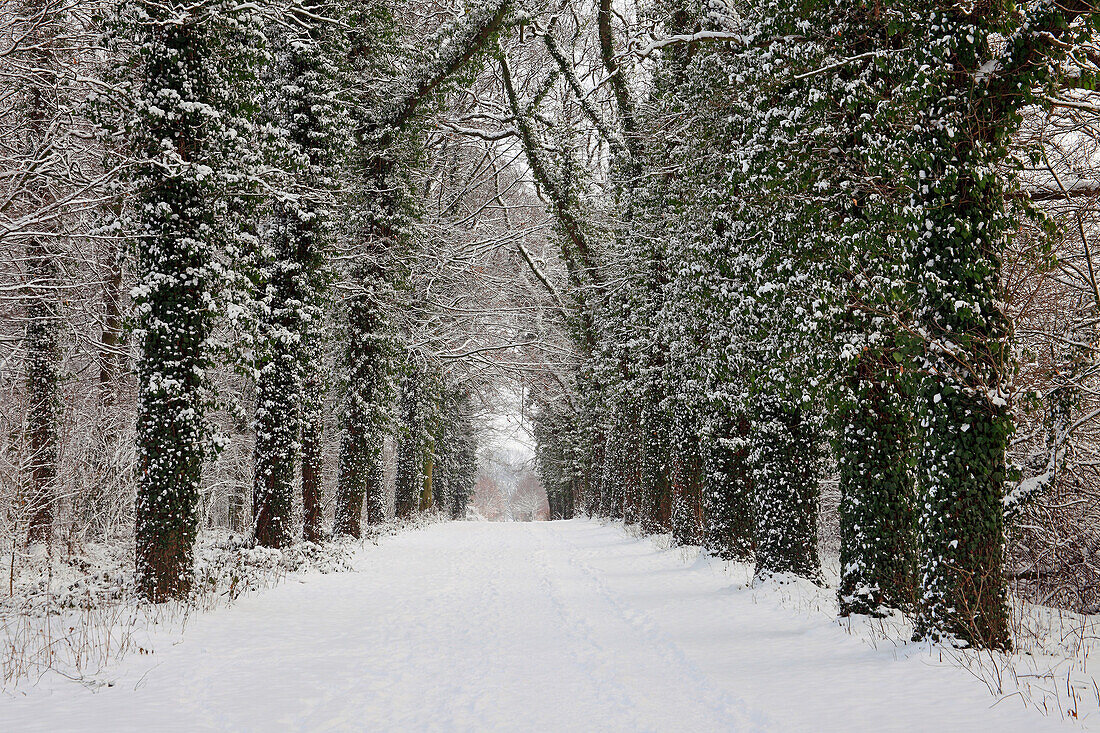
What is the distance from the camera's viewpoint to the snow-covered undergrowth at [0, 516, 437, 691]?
6.69 metres

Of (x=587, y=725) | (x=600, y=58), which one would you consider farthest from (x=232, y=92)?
(x=600, y=58)

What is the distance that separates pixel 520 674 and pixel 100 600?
6.65 meters

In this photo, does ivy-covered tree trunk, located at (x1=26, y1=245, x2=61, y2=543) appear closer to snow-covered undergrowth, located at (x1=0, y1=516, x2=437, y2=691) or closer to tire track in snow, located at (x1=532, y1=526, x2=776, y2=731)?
snow-covered undergrowth, located at (x1=0, y1=516, x2=437, y2=691)

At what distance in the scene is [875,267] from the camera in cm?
828

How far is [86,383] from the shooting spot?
827 inches

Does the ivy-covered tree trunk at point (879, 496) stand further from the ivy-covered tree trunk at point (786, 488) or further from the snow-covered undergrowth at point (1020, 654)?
the ivy-covered tree trunk at point (786, 488)

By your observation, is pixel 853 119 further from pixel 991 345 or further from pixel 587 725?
pixel 587 725

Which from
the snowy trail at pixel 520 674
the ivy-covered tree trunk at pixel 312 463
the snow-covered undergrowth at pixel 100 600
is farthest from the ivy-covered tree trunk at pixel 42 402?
→ the snowy trail at pixel 520 674

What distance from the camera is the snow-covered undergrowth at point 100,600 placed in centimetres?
669

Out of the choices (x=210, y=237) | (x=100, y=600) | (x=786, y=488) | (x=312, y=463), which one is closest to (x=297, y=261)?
(x=312, y=463)

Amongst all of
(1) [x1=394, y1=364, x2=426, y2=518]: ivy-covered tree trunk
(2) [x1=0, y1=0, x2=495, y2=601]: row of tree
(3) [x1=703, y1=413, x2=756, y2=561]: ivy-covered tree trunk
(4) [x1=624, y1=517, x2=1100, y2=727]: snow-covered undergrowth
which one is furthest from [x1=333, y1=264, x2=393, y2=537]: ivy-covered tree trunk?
(4) [x1=624, y1=517, x2=1100, y2=727]: snow-covered undergrowth

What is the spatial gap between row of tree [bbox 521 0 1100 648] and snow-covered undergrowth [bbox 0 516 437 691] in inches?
331

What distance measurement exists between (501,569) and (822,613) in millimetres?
8150

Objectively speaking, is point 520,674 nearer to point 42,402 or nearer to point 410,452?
point 42,402
